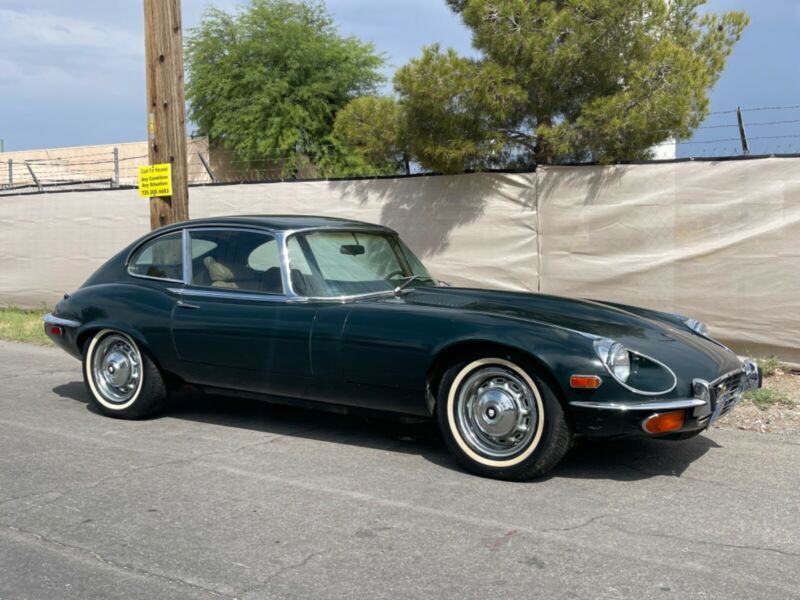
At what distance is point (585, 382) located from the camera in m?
4.47

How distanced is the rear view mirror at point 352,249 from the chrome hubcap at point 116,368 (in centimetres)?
168

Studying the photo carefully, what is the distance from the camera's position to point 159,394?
6129 millimetres

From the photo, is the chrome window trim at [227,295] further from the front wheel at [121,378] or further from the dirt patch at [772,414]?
the dirt patch at [772,414]

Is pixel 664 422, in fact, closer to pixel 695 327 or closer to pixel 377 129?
pixel 695 327

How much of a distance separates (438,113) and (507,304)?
3907 millimetres

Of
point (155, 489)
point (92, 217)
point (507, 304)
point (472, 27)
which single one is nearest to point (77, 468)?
point (155, 489)

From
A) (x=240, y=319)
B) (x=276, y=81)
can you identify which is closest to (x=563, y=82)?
(x=240, y=319)

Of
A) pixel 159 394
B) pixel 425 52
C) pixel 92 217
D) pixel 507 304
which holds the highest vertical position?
pixel 425 52

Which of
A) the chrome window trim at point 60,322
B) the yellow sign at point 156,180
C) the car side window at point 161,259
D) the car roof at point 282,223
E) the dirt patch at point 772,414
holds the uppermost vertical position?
the yellow sign at point 156,180

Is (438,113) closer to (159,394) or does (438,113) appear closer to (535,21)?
(535,21)

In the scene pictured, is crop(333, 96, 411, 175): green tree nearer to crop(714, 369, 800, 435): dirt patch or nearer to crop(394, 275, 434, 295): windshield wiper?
crop(394, 275, 434, 295): windshield wiper

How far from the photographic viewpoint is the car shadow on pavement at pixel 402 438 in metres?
5.06

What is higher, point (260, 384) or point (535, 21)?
point (535, 21)

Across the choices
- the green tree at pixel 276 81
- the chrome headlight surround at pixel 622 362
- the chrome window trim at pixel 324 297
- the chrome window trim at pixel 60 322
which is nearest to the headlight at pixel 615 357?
the chrome headlight surround at pixel 622 362
